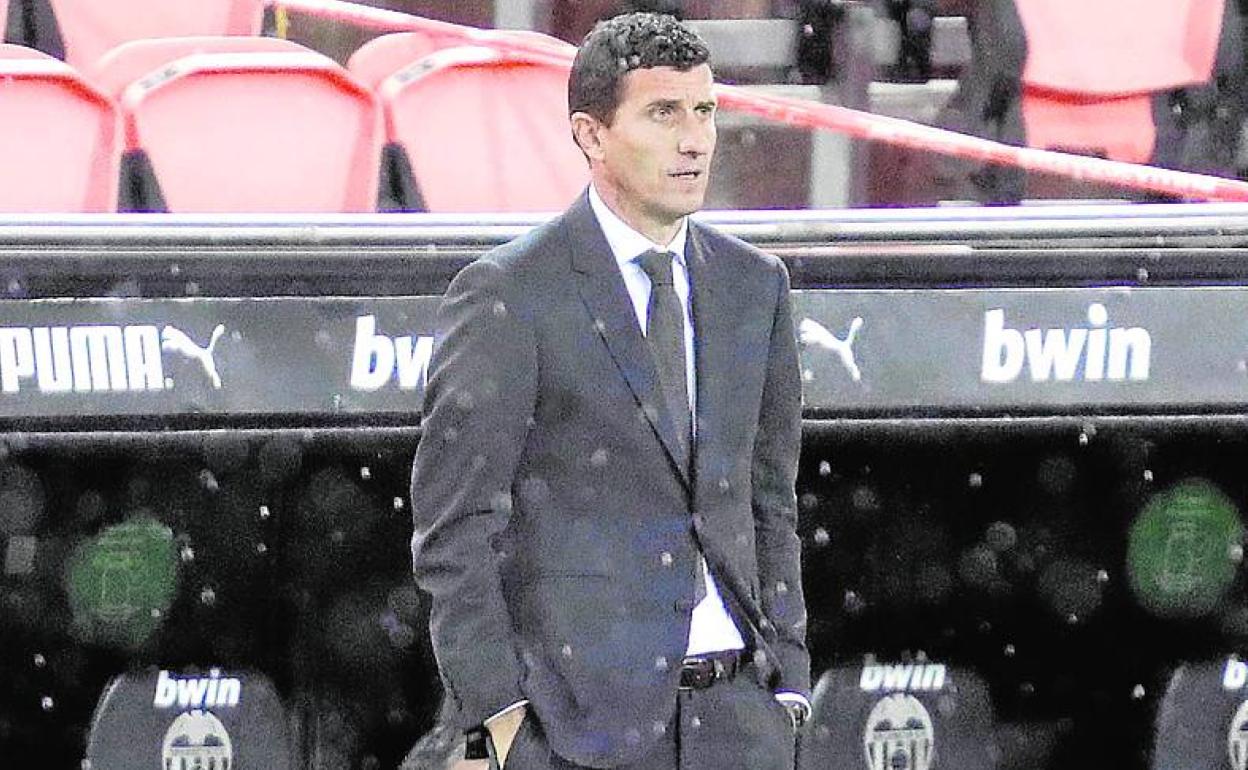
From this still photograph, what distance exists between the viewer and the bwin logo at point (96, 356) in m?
3.78

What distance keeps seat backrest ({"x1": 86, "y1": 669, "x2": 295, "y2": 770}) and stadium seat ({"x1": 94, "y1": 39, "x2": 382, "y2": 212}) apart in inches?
34.5

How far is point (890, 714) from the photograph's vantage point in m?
4.53

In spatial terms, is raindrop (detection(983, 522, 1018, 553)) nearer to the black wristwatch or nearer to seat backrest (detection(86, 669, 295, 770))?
seat backrest (detection(86, 669, 295, 770))

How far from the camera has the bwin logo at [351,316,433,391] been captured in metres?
3.83

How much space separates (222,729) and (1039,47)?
225 cm

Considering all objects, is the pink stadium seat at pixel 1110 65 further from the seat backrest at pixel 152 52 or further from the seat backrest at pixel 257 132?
the seat backrest at pixel 152 52

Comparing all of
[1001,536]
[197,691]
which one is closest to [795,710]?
[1001,536]

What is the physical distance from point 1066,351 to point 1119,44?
1.38 metres

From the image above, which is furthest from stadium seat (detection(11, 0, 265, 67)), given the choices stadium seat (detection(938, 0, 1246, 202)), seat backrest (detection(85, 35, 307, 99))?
stadium seat (detection(938, 0, 1246, 202))

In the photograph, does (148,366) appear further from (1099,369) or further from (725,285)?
(1099,369)

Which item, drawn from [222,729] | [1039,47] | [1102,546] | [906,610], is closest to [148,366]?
[222,729]

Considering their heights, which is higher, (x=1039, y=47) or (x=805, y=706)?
(x=1039, y=47)

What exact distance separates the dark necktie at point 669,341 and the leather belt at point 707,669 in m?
0.07

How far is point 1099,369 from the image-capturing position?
399 cm
